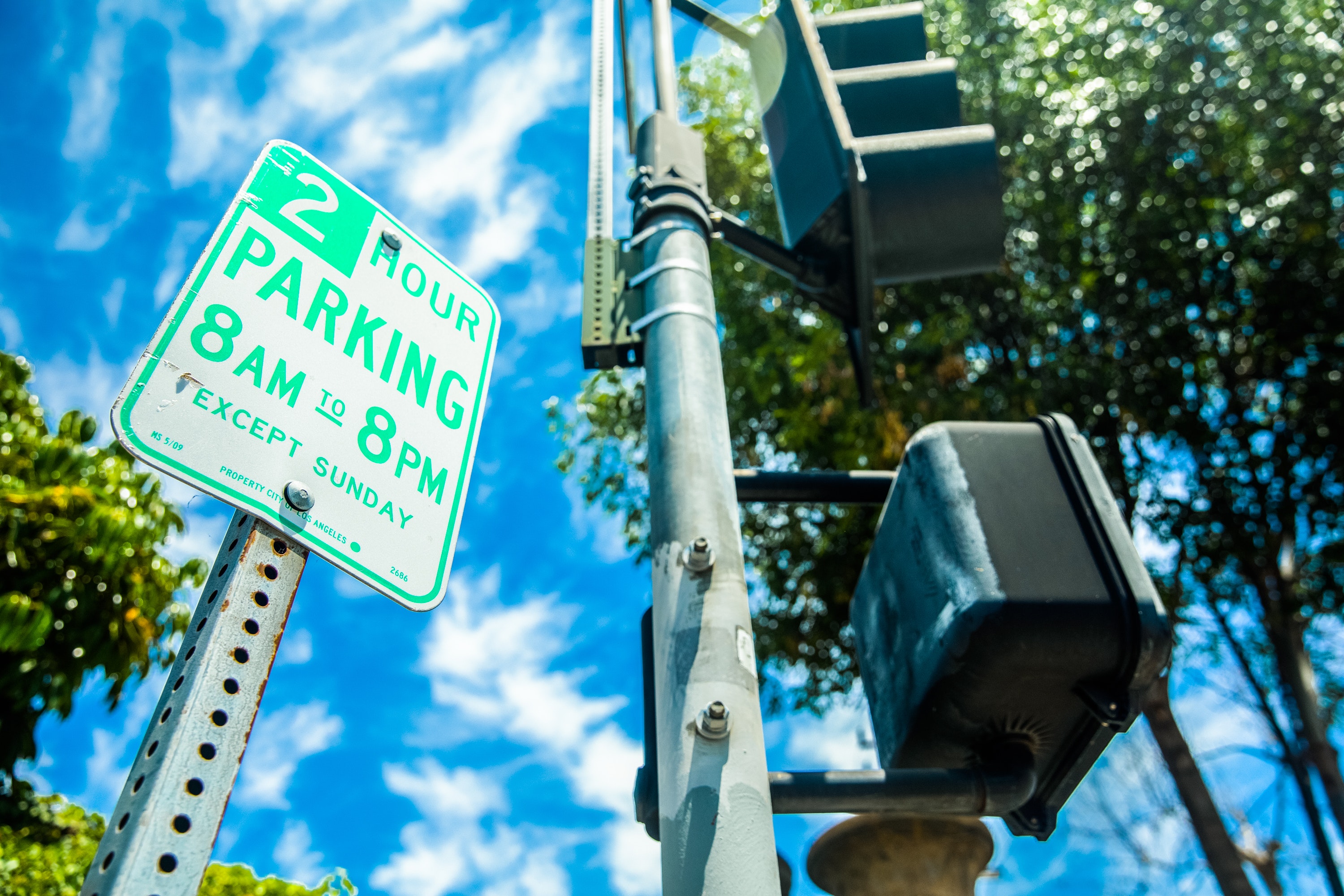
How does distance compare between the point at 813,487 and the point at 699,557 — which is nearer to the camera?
the point at 699,557

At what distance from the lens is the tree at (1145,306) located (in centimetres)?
1025

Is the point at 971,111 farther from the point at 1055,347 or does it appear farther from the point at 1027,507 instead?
the point at 1027,507

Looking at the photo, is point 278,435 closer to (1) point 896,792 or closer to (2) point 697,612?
(2) point 697,612

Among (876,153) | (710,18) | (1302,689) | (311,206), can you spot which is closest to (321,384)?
(311,206)

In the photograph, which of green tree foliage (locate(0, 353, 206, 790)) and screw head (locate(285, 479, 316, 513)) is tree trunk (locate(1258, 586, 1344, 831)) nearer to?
screw head (locate(285, 479, 316, 513))

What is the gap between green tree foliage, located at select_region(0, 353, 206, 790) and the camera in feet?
29.3

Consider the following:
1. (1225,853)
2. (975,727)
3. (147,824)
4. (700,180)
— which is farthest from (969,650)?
(1225,853)

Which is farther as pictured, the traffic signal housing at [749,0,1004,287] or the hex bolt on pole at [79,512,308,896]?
the traffic signal housing at [749,0,1004,287]

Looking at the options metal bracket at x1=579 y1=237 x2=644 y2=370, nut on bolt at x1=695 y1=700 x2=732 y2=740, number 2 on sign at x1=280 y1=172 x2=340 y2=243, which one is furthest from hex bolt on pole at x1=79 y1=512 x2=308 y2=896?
metal bracket at x1=579 y1=237 x2=644 y2=370

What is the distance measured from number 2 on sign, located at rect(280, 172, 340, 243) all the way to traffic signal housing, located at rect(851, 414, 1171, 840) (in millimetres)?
1543

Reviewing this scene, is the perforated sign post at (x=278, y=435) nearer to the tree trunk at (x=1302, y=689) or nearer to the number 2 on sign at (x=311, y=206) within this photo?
the number 2 on sign at (x=311, y=206)

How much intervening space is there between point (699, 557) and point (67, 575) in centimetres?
970

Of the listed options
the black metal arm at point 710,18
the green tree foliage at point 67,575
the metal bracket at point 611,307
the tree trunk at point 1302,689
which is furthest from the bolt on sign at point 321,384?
the tree trunk at point 1302,689

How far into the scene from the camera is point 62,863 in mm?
8500
